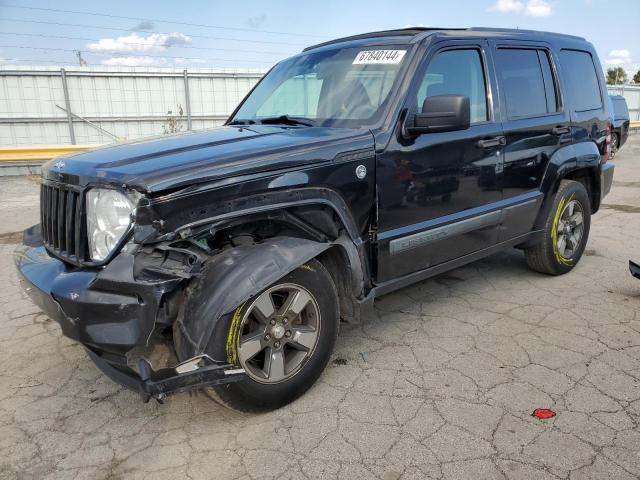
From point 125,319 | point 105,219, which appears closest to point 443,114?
point 105,219

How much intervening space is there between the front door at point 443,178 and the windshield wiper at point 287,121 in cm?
60

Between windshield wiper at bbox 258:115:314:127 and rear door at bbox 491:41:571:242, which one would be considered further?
rear door at bbox 491:41:571:242

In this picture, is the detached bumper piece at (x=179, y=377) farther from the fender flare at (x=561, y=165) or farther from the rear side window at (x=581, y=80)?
the rear side window at (x=581, y=80)

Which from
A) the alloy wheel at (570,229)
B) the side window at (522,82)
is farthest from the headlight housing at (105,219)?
the alloy wheel at (570,229)

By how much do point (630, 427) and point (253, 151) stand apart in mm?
2276

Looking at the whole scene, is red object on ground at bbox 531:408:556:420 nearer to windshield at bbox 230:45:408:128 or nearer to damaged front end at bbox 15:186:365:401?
damaged front end at bbox 15:186:365:401

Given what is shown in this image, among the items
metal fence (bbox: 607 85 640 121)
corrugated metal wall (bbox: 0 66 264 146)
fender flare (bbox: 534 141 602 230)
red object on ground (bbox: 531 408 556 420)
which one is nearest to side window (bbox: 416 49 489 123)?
fender flare (bbox: 534 141 602 230)

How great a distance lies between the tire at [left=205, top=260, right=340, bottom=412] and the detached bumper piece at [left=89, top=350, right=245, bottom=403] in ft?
0.35

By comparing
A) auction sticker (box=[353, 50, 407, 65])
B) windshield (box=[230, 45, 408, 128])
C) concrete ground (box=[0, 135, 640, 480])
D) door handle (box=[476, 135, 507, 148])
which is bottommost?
concrete ground (box=[0, 135, 640, 480])

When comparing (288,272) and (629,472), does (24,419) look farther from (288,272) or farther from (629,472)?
(629,472)

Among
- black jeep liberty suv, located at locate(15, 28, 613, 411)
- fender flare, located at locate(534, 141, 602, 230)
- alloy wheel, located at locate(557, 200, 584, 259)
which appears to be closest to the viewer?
black jeep liberty suv, located at locate(15, 28, 613, 411)

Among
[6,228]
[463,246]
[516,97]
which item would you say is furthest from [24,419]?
[6,228]

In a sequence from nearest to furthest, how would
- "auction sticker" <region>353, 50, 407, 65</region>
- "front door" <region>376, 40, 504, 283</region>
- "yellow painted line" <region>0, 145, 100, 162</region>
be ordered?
1. "front door" <region>376, 40, 504, 283</region>
2. "auction sticker" <region>353, 50, 407, 65</region>
3. "yellow painted line" <region>0, 145, 100, 162</region>

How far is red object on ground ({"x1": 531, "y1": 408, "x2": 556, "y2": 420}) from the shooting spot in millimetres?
2652
